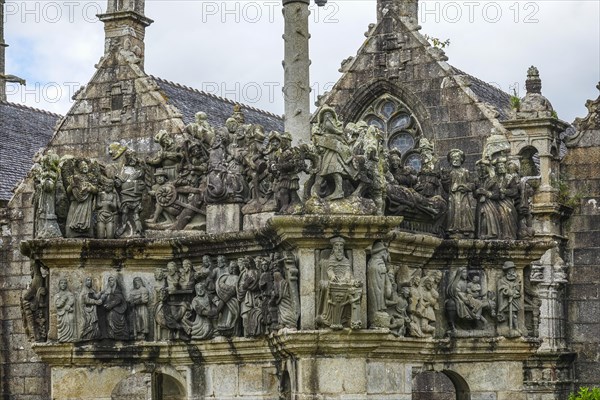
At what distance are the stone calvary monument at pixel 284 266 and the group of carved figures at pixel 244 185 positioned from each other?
2 cm

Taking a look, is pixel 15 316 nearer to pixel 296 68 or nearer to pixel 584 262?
pixel 584 262

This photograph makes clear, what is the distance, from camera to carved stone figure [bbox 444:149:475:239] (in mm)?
23109

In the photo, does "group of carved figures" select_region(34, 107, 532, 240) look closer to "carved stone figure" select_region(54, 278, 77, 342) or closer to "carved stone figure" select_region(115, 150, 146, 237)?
"carved stone figure" select_region(115, 150, 146, 237)

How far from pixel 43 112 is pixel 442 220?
1992 cm

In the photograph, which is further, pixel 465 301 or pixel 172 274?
pixel 465 301

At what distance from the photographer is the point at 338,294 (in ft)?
67.4

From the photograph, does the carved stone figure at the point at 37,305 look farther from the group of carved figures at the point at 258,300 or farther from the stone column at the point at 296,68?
the stone column at the point at 296,68

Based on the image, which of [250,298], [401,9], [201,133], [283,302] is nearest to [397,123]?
[401,9]

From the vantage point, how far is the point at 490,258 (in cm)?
2311

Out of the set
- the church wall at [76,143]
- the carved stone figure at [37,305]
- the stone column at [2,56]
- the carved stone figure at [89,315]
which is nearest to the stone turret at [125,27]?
the church wall at [76,143]

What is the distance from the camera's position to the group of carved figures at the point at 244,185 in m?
21.3

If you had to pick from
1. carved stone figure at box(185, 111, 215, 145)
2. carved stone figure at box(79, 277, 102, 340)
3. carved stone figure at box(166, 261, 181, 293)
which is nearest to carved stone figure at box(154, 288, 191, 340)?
carved stone figure at box(166, 261, 181, 293)

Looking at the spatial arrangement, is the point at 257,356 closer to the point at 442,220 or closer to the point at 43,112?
the point at 442,220

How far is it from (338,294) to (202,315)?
2333mm
